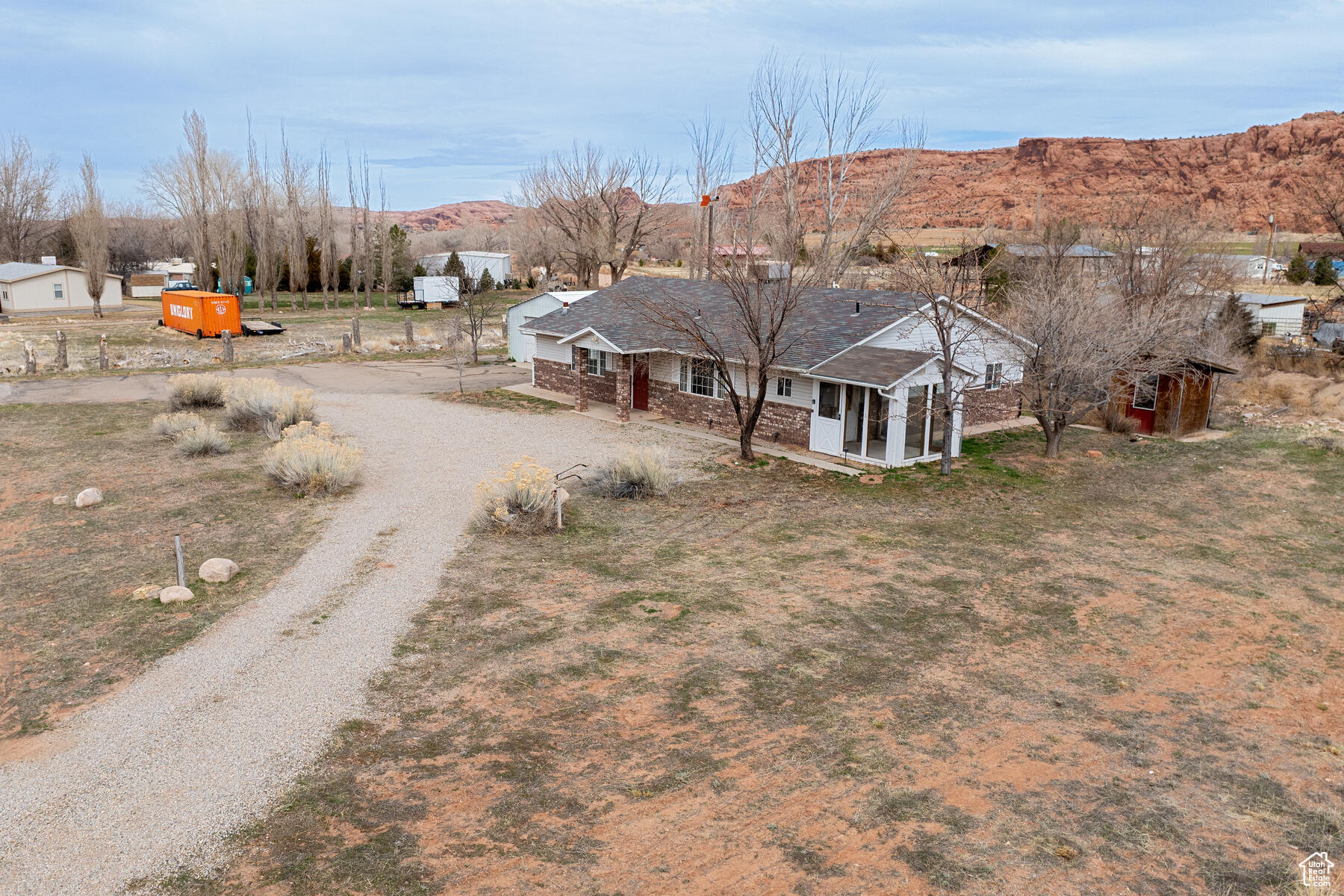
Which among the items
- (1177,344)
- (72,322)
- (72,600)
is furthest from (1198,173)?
(72,600)

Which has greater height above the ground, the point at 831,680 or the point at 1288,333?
the point at 1288,333

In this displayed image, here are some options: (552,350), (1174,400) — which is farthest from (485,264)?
(1174,400)

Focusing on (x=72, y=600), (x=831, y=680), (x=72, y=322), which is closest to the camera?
(x=831, y=680)

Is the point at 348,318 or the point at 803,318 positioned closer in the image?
the point at 803,318

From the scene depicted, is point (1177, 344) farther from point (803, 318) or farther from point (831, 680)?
point (831, 680)

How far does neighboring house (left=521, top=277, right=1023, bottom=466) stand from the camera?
20.3m

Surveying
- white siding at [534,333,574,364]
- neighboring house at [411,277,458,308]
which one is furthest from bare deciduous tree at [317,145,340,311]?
white siding at [534,333,574,364]

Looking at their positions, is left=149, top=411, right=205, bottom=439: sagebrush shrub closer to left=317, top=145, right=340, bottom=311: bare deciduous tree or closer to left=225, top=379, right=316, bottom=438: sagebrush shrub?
left=225, top=379, right=316, bottom=438: sagebrush shrub

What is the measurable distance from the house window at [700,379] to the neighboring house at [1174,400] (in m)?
10.8

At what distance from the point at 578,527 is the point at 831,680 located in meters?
6.70

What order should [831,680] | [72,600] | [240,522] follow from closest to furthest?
[831,680] → [72,600] → [240,522]

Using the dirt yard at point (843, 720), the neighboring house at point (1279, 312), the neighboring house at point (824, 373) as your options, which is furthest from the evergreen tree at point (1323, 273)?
the dirt yard at point (843, 720)

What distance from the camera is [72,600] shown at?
11812 mm

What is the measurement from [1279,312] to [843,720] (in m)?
41.4
